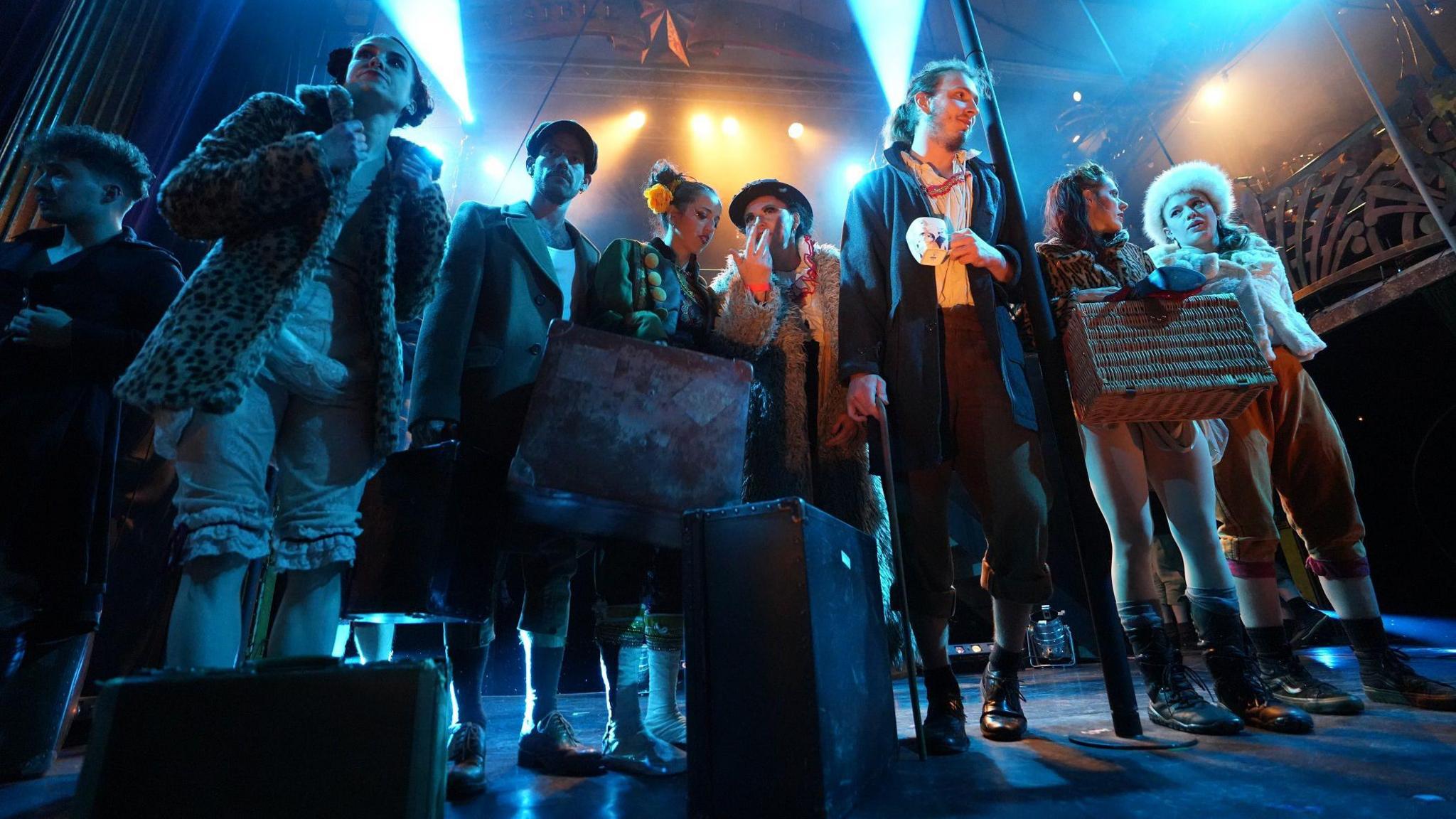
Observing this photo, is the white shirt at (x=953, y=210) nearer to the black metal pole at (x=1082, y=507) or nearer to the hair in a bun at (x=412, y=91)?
the black metal pole at (x=1082, y=507)

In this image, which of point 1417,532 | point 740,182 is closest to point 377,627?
point 1417,532

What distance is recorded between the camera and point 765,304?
2367 mm

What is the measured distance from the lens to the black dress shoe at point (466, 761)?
1.44 meters

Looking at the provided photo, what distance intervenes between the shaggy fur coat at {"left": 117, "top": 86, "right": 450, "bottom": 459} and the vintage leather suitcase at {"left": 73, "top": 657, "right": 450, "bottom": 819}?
0.70 meters

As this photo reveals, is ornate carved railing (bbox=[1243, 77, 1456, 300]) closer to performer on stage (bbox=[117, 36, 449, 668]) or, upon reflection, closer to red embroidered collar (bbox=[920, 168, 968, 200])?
red embroidered collar (bbox=[920, 168, 968, 200])

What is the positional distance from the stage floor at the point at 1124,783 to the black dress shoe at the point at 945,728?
0.12 ft

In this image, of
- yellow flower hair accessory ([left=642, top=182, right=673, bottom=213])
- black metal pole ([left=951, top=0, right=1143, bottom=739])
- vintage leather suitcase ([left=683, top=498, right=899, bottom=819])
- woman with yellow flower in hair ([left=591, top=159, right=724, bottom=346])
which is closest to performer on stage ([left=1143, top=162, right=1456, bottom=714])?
black metal pole ([left=951, top=0, right=1143, bottom=739])

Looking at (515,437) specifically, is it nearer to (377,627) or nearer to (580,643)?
(377,627)

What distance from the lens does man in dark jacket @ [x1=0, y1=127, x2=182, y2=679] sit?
190 cm

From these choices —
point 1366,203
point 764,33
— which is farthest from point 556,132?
point 764,33

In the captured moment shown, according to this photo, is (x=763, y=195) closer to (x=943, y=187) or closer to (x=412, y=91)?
(x=943, y=187)

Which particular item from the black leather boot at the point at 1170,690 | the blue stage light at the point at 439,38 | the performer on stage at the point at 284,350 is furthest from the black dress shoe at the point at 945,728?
the blue stage light at the point at 439,38

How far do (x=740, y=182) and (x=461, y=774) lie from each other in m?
8.97

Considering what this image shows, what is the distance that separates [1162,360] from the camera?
1.78 meters
